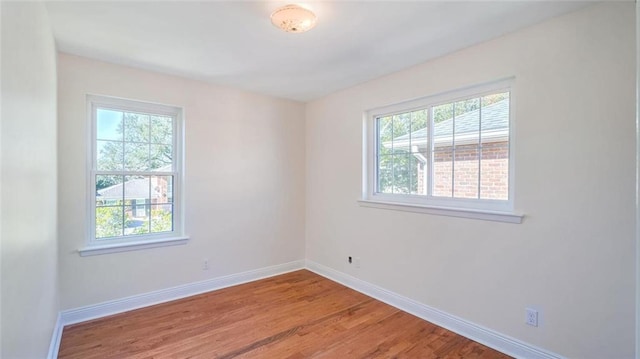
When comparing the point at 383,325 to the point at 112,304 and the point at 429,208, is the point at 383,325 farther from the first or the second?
the point at 112,304

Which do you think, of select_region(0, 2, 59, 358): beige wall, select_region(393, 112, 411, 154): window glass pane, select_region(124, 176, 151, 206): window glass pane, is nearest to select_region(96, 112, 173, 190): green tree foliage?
select_region(124, 176, 151, 206): window glass pane

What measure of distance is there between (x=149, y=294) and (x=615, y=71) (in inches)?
164

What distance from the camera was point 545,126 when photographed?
2.14 meters

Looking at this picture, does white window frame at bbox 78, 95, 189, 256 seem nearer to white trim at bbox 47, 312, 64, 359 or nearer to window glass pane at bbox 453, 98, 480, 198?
white trim at bbox 47, 312, 64, 359

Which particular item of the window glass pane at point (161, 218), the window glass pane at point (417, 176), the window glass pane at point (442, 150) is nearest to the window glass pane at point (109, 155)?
the window glass pane at point (161, 218)

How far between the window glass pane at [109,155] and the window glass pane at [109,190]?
0.10 m

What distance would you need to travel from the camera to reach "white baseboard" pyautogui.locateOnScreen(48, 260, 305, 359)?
8.78 ft

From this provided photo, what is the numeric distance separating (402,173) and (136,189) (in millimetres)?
2759

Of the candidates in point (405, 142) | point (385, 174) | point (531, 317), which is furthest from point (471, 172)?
point (531, 317)

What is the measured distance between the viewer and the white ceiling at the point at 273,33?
1979 millimetres

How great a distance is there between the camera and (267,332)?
2623mm

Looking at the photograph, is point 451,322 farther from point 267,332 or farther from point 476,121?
point 476,121

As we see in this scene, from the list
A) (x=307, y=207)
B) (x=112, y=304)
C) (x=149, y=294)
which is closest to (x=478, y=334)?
(x=307, y=207)

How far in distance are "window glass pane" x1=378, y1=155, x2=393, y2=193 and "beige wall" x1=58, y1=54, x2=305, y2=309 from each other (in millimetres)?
1310
